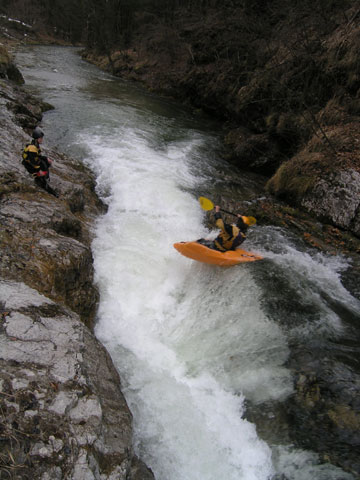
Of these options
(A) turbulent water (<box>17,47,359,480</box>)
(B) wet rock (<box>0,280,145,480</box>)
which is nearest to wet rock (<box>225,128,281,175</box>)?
(A) turbulent water (<box>17,47,359,480</box>)

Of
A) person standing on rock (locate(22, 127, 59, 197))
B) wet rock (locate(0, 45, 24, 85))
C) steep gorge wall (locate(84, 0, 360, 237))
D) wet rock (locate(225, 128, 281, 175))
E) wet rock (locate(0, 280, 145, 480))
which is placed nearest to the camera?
wet rock (locate(0, 280, 145, 480))

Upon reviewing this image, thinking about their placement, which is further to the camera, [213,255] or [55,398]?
[213,255]

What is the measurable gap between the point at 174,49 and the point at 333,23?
Answer: 1393cm

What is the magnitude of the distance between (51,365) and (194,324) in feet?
7.53

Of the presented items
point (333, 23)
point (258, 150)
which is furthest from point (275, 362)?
point (333, 23)

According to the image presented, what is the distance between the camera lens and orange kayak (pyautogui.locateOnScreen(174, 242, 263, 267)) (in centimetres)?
502

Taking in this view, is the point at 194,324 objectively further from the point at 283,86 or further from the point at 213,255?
the point at 283,86

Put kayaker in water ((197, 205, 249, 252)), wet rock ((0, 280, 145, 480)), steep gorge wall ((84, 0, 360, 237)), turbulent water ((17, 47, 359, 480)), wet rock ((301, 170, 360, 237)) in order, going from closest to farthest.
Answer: wet rock ((0, 280, 145, 480))
turbulent water ((17, 47, 359, 480))
kayaker in water ((197, 205, 249, 252))
wet rock ((301, 170, 360, 237))
steep gorge wall ((84, 0, 360, 237))

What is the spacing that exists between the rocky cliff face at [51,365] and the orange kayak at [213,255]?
1700mm

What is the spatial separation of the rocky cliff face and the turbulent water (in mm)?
460

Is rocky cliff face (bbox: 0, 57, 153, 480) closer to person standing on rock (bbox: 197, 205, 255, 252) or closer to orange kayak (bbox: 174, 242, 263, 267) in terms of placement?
orange kayak (bbox: 174, 242, 263, 267)

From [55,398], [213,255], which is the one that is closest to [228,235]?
[213,255]

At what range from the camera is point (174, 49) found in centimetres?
2198

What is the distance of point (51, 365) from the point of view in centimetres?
240
